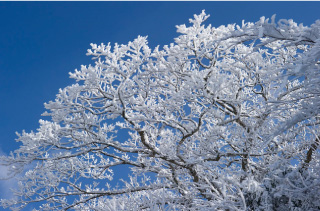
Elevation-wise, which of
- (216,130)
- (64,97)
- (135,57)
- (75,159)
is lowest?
(216,130)

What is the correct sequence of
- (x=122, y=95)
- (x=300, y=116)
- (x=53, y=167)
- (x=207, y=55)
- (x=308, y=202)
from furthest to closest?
(x=53, y=167) < (x=207, y=55) < (x=122, y=95) < (x=308, y=202) < (x=300, y=116)

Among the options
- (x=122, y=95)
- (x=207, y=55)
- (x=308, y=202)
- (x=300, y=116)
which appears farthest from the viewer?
(x=207, y=55)

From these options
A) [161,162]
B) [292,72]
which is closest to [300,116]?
[292,72]

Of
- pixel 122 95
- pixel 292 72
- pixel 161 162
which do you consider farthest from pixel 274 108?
pixel 161 162

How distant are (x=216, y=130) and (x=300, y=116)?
3.55 meters

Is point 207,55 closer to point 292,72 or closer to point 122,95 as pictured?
point 122,95

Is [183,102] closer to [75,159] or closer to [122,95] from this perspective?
[122,95]

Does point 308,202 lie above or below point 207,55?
below

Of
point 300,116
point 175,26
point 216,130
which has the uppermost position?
point 175,26

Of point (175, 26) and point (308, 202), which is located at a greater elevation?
point (175, 26)

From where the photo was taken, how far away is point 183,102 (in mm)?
6812

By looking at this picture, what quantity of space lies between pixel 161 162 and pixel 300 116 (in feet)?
18.9

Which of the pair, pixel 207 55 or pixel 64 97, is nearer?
pixel 64 97

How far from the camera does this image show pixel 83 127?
23.2 ft
